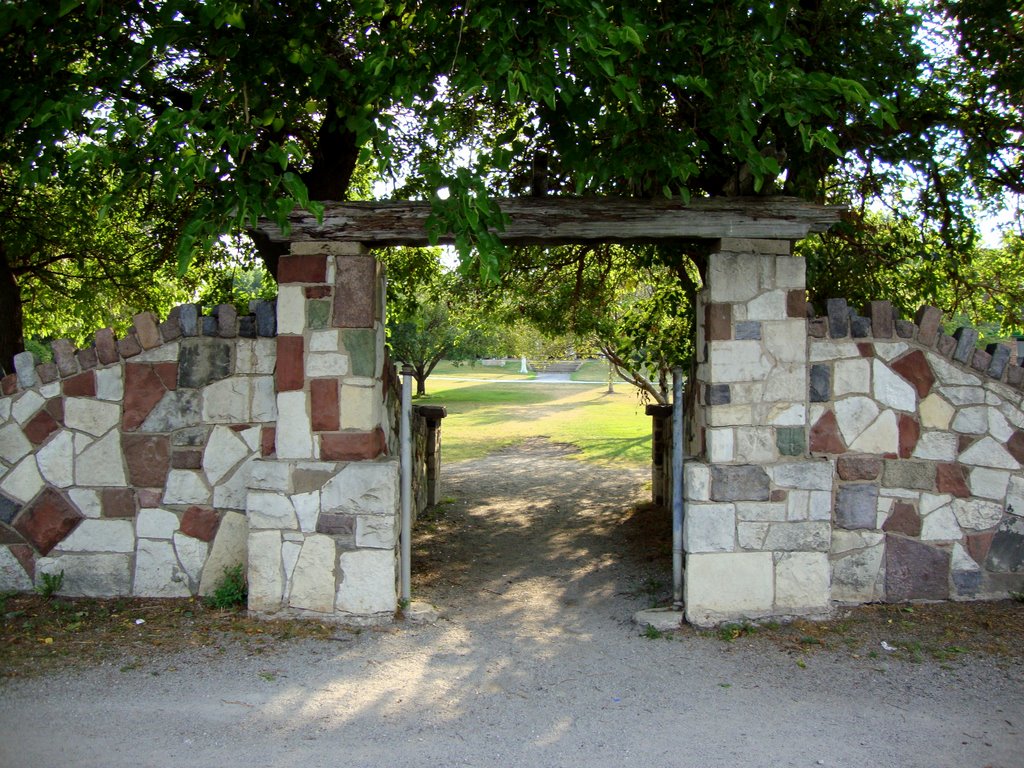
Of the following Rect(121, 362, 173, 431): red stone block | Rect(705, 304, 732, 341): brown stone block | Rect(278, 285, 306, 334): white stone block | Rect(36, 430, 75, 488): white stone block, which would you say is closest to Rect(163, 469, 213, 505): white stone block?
Rect(121, 362, 173, 431): red stone block

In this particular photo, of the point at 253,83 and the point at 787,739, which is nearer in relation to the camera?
the point at 787,739

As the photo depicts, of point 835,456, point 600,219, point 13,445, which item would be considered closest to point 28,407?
point 13,445

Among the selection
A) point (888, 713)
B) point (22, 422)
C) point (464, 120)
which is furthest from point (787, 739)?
point (22, 422)

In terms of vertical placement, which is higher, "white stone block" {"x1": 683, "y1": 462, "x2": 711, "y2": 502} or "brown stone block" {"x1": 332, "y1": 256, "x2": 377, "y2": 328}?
"brown stone block" {"x1": 332, "y1": 256, "x2": 377, "y2": 328}

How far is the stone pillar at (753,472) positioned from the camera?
534 centimetres

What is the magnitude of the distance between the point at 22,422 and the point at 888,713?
5558 millimetres

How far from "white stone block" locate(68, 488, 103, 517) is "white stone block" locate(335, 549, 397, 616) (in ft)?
5.83

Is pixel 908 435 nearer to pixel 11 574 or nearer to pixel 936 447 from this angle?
pixel 936 447

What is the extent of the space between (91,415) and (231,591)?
4.97ft

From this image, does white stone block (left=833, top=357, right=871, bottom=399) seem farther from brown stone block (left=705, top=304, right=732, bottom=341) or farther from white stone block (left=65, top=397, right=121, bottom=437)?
white stone block (left=65, top=397, right=121, bottom=437)

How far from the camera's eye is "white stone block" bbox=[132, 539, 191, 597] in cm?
574

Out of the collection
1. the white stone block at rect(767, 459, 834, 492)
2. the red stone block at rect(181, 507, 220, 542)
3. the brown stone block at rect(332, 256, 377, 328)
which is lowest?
the red stone block at rect(181, 507, 220, 542)

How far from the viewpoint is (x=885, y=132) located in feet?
22.1

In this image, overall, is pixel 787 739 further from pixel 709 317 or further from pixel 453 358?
pixel 453 358
